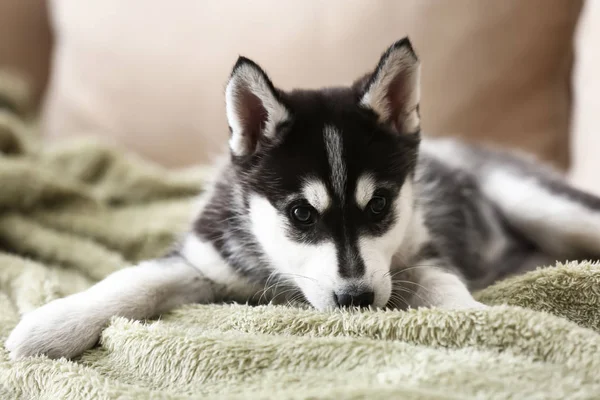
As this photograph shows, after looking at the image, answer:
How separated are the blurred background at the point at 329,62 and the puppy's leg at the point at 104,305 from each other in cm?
101

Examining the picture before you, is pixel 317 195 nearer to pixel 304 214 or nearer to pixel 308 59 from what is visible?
pixel 304 214

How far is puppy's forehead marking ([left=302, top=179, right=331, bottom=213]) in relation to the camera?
5.20 feet

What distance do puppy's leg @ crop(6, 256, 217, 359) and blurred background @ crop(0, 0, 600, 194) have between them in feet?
3.30

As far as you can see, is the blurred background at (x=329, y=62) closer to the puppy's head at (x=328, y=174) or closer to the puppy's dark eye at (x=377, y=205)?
the puppy's head at (x=328, y=174)

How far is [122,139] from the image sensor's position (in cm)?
298

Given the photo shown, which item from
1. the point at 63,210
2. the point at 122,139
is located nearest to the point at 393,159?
the point at 63,210

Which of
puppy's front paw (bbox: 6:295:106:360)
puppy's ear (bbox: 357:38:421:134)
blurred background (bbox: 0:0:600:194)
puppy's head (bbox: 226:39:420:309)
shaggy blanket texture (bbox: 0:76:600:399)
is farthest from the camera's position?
blurred background (bbox: 0:0:600:194)

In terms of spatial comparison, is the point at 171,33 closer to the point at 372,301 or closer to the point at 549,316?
the point at 372,301

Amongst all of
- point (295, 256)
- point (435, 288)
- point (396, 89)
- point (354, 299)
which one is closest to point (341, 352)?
point (354, 299)

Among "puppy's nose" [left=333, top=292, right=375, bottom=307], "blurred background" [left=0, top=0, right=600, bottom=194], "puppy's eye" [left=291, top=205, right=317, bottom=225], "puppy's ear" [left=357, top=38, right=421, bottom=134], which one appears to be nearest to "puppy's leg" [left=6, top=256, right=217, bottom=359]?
"puppy's eye" [left=291, top=205, right=317, bottom=225]

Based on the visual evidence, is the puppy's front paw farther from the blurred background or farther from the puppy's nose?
the blurred background

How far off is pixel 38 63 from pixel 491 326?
121 inches

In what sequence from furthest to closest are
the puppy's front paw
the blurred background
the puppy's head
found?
the blurred background → the puppy's head → the puppy's front paw

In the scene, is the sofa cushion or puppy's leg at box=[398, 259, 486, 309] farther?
the sofa cushion
